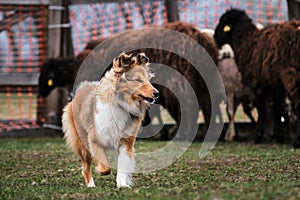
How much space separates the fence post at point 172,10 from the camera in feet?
42.5

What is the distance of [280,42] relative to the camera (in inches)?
373

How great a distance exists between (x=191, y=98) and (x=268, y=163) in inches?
141

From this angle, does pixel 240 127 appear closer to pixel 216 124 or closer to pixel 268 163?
pixel 216 124

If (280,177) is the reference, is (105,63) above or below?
above

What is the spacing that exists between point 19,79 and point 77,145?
7.05 m

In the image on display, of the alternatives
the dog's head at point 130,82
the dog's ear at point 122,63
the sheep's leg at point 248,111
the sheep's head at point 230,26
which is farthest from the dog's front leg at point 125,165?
the sheep's leg at point 248,111

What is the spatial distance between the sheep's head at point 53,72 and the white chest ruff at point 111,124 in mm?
6921

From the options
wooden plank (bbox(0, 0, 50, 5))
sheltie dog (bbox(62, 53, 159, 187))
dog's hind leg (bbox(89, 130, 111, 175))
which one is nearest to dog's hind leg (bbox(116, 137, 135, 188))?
sheltie dog (bbox(62, 53, 159, 187))

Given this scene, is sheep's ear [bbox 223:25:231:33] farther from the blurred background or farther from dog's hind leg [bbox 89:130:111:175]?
dog's hind leg [bbox 89:130:111:175]

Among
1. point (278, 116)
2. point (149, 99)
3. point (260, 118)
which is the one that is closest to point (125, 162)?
point (149, 99)

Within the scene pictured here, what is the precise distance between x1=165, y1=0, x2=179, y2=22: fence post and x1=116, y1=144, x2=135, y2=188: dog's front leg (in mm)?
7591

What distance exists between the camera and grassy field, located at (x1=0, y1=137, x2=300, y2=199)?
4398 mm

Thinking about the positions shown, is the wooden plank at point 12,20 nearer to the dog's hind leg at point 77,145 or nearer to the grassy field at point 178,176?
the grassy field at point 178,176

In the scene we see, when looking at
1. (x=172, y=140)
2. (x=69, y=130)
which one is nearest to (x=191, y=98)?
(x=172, y=140)
